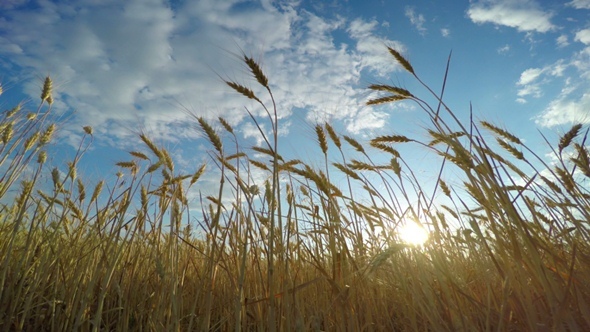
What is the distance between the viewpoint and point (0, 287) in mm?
1971

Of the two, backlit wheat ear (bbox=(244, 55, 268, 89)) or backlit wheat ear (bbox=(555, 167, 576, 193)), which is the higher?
backlit wheat ear (bbox=(244, 55, 268, 89))

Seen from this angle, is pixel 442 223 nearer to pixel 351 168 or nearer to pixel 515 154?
pixel 515 154

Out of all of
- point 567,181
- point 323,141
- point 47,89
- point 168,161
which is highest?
point 47,89

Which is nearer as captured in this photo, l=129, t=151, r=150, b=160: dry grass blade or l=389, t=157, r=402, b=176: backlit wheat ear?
l=389, t=157, r=402, b=176: backlit wheat ear

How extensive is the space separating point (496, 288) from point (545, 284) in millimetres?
1087

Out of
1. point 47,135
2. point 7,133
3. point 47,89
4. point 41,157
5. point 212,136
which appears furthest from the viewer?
point 47,89

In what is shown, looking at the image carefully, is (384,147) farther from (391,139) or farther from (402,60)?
(402,60)

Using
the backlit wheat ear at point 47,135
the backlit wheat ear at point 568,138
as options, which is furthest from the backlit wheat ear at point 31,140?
the backlit wheat ear at point 568,138

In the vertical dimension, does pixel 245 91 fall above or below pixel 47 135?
below

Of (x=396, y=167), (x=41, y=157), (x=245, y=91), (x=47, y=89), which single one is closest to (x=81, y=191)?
(x=41, y=157)

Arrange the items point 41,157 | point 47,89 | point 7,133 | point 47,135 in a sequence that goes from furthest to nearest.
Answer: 1. point 47,89
2. point 47,135
3. point 41,157
4. point 7,133

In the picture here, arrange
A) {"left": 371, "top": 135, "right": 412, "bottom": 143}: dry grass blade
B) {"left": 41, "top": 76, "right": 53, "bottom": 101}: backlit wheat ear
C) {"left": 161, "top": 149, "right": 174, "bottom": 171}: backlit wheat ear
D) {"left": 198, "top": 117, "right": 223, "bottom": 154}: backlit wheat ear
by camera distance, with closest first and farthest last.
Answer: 1. {"left": 198, "top": 117, "right": 223, "bottom": 154}: backlit wheat ear
2. {"left": 161, "top": 149, "right": 174, "bottom": 171}: backlit wheat ear
3. {"left": 371, "top": 135, "right": 412, "bottom": 143}: dry grass blade
4. {"left": 41, "top": 76, "right": 53, "bottom": 101}: backlit wheat ear

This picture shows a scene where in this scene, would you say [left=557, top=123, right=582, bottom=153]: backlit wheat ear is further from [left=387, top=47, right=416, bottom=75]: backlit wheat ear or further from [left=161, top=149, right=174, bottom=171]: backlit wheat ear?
[left=161, top=149, right=174, bottom=171]: backlit wheat ear

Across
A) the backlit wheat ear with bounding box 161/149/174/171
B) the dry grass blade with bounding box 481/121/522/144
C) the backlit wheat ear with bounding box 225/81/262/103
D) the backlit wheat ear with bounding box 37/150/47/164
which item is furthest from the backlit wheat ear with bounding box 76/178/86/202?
the dry grass blade with bounding box 481/121/522/144
